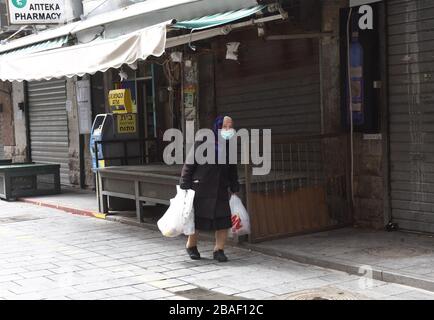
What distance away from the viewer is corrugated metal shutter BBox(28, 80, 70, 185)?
16156 mm

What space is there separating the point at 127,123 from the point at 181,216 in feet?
15.8

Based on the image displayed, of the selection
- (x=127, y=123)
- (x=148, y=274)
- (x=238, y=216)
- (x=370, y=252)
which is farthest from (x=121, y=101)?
(x=370, y=252)

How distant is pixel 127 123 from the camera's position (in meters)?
11.6

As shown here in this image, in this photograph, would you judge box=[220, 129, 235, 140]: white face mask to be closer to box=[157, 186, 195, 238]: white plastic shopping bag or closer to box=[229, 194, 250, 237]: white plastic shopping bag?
box=[157, 186, 195, 238]: white plastic shopping bag

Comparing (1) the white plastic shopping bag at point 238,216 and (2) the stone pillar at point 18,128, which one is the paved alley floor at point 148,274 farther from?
(2) the stone pillar at point 18,128

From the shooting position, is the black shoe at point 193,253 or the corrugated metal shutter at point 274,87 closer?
the black shoe at point 193,253

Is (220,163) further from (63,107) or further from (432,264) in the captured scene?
(63,107)

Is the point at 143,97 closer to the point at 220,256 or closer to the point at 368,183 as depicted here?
the point at 368,183

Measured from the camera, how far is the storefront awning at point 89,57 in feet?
25.6

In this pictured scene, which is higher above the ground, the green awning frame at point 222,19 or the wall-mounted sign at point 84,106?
the green awning frame at point 222,19

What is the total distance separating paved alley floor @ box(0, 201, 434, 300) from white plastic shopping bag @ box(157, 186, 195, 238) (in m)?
0.43

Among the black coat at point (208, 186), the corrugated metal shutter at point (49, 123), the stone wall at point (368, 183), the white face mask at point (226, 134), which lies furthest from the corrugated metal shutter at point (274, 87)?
the corrugated metal shutter at point (49, 123)

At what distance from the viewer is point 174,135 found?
12.6m
